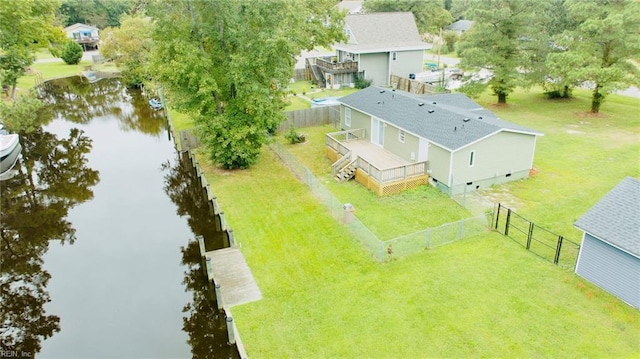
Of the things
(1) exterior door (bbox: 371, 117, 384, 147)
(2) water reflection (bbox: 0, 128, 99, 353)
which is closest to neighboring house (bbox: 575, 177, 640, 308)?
(1) exterior door (bbox: 371, 117, 384, 147)

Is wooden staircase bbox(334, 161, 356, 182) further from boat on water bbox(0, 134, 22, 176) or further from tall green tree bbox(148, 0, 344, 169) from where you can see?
boat on water bbox(0, 134, 22, 176)

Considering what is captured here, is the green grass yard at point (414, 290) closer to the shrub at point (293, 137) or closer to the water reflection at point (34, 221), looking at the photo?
the shrub at point (293, 137)

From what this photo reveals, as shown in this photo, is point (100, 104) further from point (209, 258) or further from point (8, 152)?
point (209, 258)

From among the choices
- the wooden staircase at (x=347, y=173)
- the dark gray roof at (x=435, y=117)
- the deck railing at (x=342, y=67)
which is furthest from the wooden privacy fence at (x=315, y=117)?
the deck railing at (x=342, y=67)

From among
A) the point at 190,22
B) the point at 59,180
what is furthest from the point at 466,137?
the point at 59,180

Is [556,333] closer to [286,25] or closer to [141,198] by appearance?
[286,25]
